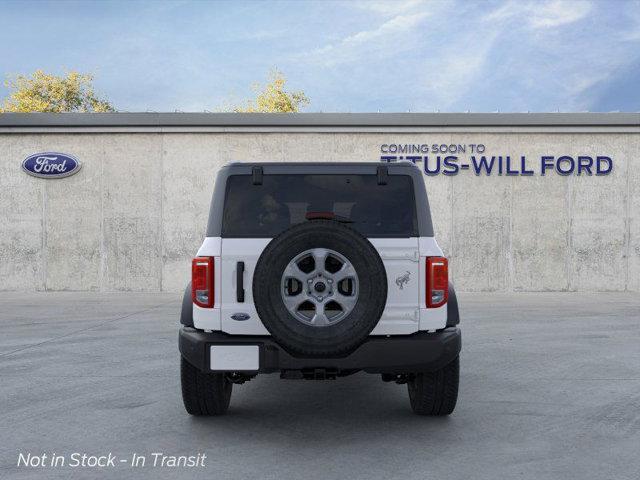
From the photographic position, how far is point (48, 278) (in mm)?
17625

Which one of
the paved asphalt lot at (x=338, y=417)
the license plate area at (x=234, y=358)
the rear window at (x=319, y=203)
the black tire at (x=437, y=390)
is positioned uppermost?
the rear window at (x=319, y=203)

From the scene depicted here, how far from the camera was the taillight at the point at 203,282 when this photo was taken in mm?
4641

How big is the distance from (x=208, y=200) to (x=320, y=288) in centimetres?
1381

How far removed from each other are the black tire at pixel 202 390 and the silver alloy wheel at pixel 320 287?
3.53ft

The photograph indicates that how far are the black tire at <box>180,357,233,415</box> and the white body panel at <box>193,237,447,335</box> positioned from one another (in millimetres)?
539

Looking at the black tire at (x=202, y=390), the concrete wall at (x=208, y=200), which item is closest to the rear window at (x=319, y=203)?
the black tire at (x=202, y=390)

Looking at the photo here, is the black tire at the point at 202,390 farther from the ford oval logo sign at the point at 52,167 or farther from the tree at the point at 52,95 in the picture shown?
the tree at the point at 52,95

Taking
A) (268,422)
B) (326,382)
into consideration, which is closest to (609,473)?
(268,422)

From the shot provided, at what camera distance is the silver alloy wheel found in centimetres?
432

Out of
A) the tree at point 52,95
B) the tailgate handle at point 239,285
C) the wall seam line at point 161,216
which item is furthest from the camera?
the tree at point 52,95

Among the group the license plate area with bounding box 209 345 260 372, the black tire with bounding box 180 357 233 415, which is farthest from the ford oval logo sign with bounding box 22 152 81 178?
the license plate area with bounding box 209 345 260 372

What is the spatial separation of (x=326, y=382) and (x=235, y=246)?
101 inches

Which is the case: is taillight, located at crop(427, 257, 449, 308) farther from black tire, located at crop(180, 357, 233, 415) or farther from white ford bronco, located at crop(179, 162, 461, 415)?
black tire, located at crop(180, 357, 233, 415)

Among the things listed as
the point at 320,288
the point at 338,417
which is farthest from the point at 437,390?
the point at 320,288
